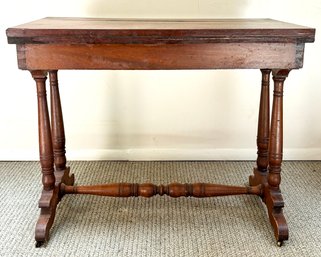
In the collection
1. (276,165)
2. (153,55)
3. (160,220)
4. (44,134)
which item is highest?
(153,55)

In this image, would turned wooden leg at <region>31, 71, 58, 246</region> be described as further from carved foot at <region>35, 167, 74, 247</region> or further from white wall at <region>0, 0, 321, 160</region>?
white wall at <region>0, 0, 321, 160</region>

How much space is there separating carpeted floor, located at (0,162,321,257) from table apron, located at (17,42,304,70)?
46 cm

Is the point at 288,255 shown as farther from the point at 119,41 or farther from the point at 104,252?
the point at 119,41

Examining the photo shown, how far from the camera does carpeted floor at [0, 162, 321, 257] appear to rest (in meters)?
1.15

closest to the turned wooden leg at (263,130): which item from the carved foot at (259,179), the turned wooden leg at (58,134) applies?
the carved foot at (259,179)

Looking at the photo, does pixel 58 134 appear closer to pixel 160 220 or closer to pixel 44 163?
pixel 44 163

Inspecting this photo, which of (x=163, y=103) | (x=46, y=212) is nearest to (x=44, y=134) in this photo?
(x=46, y=212)

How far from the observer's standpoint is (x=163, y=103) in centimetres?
169

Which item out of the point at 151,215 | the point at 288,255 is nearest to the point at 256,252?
the point at 288,255

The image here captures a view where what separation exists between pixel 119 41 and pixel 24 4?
2.32 ft

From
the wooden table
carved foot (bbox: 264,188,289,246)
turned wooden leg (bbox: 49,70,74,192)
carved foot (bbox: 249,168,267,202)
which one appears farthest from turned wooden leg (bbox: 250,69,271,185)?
turned wooden leg (bbox: 49,70,74,192)

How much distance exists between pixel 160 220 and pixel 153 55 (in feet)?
1.62

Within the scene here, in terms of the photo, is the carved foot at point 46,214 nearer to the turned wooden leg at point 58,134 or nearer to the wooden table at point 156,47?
the turned wooden leg at point 58,134

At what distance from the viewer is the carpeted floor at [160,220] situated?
115 centimetres
